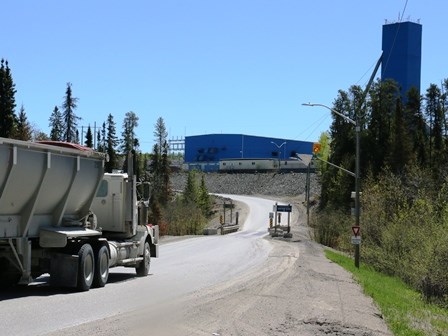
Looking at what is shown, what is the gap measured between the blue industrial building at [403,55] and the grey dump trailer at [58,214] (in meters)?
81.6

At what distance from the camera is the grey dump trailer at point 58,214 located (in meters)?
14.1

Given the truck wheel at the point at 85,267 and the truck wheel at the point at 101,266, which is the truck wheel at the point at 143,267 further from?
the truck wheel at the point at 85,267

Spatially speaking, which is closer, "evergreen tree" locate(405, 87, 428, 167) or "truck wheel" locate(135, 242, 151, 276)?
"truck wheel" locate(135, 242, 151, 276)

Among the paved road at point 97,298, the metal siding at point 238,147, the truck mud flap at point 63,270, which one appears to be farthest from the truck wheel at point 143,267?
the metal siding at point 238,147

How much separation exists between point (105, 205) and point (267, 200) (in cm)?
11074

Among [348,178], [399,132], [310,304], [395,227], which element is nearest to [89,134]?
[348,178]

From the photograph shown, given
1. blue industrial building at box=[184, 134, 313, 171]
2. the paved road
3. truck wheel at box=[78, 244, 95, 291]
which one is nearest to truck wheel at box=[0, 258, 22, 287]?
the paved road

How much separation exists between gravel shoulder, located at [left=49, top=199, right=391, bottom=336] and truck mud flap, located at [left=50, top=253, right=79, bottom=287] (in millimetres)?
2865

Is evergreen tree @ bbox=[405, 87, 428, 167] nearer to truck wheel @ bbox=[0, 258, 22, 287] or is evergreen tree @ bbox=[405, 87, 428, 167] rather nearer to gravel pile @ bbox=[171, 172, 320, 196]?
gravel pile @ bbox=[171, 172, 320, 196]

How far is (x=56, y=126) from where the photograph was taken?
104312 millimetres

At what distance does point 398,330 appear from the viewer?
42.3 feet

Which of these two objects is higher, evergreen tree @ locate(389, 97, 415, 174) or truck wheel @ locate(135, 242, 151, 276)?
evergreen tree @ locate(389, 97, 415, 174)

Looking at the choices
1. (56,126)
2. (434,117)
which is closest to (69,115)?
(56,126)

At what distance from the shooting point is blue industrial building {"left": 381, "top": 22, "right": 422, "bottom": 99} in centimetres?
9831
